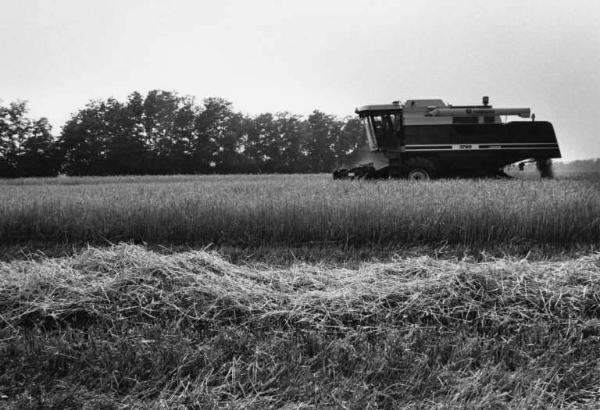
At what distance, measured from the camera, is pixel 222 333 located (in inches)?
141

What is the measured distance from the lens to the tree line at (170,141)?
48781 mm

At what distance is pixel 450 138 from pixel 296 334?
15809mm

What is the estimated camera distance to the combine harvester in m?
18.1

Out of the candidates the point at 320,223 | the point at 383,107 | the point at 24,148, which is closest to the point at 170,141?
the point at 24,148

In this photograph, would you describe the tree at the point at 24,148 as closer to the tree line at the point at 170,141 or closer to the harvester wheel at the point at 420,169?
the tree line at the point at 170,141

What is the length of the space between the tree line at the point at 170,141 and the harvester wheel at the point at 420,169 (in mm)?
34958

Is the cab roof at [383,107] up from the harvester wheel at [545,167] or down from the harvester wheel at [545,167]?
up

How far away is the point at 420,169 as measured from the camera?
18.0 m

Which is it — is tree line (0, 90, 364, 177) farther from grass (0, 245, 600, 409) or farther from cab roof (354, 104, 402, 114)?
grass (0, 245, 600, 409)

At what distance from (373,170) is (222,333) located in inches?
616

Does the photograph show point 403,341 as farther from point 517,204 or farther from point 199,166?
point 199,166

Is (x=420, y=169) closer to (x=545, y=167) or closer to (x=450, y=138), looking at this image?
(x=450, y=138)

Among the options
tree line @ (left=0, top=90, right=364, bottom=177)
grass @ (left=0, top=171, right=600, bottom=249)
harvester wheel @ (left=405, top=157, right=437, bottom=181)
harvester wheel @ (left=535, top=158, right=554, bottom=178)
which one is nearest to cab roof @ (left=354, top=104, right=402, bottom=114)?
harvester wheel @ (left=405, top=157, right=437, bottom=181)

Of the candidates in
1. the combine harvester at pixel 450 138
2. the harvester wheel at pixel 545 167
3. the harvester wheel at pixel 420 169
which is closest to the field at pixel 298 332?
the harvester wheel at pixel 420 169
